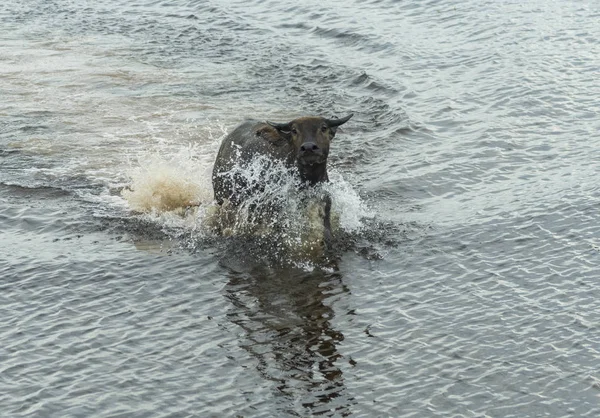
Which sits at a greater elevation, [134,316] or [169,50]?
[169,50]

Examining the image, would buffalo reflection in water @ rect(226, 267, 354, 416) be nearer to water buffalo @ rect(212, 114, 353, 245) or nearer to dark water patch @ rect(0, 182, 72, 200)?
water buffalo @ rect(212, 114, 353, 245)

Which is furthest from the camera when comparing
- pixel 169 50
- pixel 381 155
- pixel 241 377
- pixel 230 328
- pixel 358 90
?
pixel 169 50

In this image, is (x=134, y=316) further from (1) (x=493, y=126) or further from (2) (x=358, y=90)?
(2) (x=358, y=90)

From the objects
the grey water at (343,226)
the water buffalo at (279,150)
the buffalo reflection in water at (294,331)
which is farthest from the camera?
the water buffalo at (279,150)

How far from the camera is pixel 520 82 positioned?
1872 cm

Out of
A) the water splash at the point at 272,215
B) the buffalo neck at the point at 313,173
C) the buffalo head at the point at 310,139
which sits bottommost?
the water splash at the point at 272,215

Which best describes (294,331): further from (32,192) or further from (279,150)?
(32,192)

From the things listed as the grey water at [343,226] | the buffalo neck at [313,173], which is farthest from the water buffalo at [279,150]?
the grey water at [343,226]

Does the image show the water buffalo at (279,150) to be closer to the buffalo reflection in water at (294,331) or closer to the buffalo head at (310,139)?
the buffalo head at (310,139)

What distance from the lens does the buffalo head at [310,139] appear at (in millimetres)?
11984

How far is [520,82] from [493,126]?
2.37 meters

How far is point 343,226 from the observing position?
1297 cm

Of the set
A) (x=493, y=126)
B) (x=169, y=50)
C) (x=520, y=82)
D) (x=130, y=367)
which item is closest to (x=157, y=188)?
(x=130, y=367)

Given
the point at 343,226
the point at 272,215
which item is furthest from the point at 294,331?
the point at 343,226
